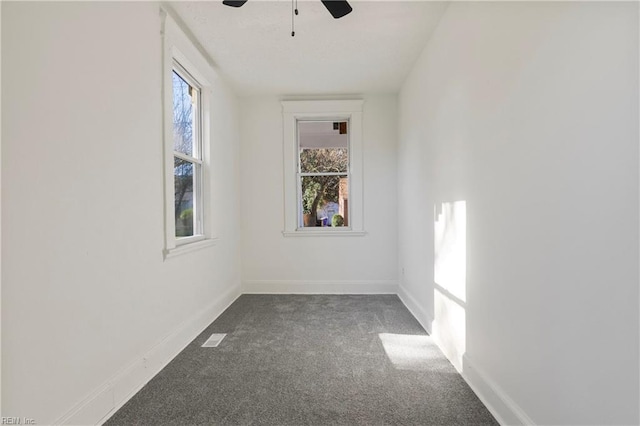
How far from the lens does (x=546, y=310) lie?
1289 mm

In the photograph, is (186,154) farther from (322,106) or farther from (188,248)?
(322,106)

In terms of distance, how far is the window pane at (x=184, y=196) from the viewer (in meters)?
2.73

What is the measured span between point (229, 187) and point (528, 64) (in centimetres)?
313

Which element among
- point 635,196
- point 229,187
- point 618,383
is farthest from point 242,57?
point 618,383

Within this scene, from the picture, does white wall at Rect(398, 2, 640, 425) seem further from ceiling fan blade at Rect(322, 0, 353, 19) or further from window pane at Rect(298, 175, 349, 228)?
window pane at Rect(298, 175, 349, 228)

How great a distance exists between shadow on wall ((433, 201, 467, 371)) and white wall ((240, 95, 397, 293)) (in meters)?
1.58

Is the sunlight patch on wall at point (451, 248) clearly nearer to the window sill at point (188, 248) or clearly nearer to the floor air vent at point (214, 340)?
the floor air vent at point (214, 340)

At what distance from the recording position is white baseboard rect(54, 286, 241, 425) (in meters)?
1.52

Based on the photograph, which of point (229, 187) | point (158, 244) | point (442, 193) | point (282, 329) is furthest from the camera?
point (229, 187)

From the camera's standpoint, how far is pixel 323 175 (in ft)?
14.3

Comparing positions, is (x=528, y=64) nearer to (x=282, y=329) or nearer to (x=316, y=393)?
(x=316, y=393)

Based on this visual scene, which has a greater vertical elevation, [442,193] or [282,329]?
[442,193]

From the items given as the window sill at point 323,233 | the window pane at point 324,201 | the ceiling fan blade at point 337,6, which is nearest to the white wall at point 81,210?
the ceiling fan blade at point 337,6

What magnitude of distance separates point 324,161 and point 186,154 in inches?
75.5
